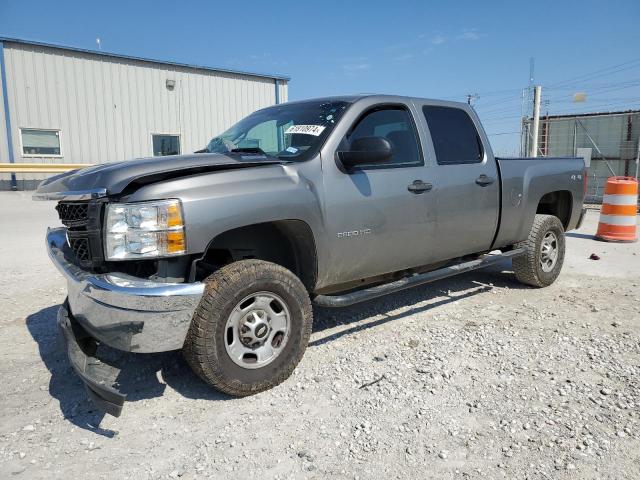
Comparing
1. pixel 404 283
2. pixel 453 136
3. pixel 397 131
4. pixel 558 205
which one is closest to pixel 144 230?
pixel 404 283

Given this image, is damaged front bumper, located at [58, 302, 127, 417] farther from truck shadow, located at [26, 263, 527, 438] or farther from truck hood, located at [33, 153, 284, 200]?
truck hood, located at [33, 153, 284, 200]

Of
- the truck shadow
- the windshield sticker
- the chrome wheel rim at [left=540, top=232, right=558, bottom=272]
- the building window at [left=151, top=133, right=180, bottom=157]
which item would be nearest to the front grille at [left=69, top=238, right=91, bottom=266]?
the truck shadow

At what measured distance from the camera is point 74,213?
3074 millimetres

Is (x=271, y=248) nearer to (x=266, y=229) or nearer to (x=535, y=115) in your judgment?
(x=266, y=229)

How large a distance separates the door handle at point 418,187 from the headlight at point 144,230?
1923mm

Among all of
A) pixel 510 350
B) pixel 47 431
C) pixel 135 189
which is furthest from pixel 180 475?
pixel 510 350

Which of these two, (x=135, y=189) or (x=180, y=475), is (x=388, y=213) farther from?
(x=180, y=475)

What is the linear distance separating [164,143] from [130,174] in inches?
633

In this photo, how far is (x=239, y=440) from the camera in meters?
2.66

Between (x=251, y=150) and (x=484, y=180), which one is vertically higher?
(x=251, y=150)

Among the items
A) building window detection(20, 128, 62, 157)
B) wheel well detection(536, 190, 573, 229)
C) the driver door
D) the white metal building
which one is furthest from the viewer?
building window detection(20, 128, 62, 157)

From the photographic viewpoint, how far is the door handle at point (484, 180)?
452cm

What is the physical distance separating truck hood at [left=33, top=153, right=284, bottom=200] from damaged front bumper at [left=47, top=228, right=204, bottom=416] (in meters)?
0.49

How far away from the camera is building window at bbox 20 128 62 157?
50.1ft
